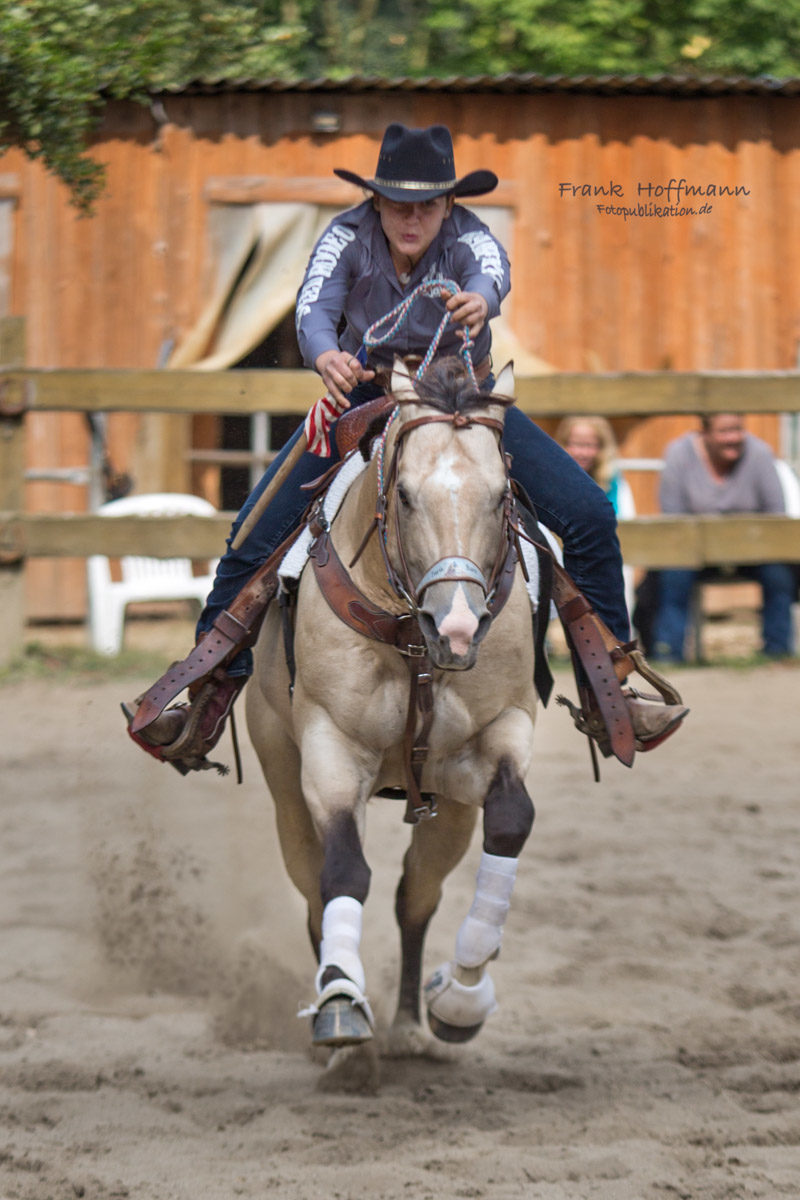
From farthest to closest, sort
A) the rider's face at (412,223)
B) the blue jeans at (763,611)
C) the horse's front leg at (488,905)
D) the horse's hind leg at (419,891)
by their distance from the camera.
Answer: the blue jeans at (763,611) < the horse's hind leg at (419,891) < the rider's face at (412,223) < the horse's front leg at (488,905)

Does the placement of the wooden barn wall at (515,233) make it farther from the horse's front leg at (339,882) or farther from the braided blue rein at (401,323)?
the horse's front leg at (339,882)

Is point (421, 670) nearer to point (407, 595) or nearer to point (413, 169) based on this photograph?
point (407, 595)

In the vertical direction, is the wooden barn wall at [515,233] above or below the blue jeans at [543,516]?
above

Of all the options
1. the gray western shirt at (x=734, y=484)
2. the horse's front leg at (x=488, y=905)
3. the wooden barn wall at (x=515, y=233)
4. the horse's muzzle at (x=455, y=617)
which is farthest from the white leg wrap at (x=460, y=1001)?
the wooden barn wall at (x=515, y=233)

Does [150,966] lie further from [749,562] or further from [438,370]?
[749,562]

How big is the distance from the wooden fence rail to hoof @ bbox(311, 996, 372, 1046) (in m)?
4.86

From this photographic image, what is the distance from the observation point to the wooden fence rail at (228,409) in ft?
25.8

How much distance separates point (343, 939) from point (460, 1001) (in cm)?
56

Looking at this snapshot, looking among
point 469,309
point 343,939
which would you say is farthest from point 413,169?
point 343,939

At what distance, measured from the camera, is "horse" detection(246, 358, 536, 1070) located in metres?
3.10

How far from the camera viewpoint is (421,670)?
350 centimetres

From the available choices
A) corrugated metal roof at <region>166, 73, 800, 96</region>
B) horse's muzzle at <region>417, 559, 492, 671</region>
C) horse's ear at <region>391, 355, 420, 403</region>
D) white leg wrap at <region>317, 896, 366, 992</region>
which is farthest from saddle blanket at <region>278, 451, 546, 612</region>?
corrugated metal roof at <region>166, 73, 800, 96</region>

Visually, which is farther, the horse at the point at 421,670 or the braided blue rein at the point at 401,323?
the braided blue rein at the point at 401,323

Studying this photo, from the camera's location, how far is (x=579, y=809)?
6.52 meters
